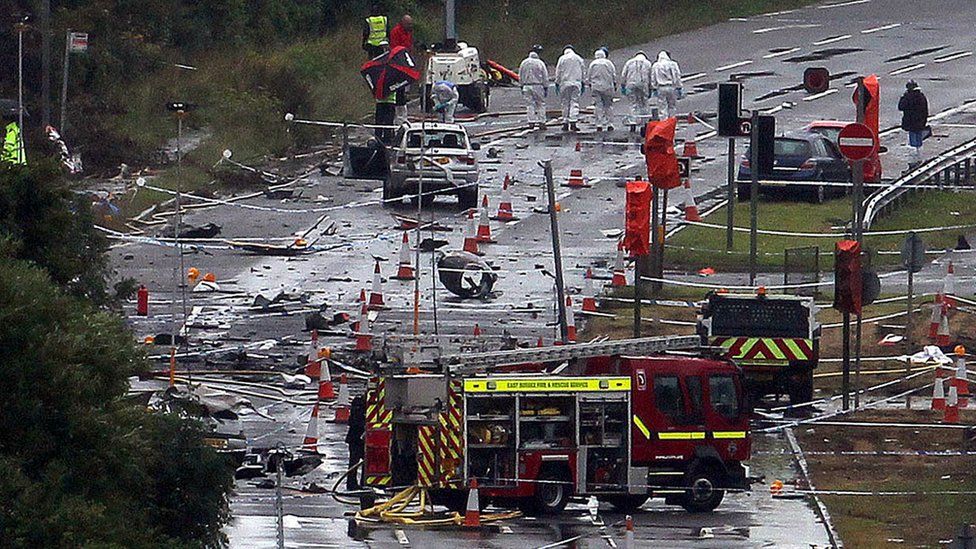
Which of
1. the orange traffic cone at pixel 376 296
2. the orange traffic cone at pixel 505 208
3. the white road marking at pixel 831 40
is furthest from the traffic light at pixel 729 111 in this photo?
the white road marking at pixel 831 40

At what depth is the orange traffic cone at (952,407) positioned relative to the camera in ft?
86.2

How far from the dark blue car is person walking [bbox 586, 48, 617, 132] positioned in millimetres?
4885

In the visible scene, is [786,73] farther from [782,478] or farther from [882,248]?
[782,478]

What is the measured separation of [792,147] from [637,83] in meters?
5.83

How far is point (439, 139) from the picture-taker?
39750 mm

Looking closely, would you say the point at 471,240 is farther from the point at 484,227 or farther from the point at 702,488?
the point at 702,488

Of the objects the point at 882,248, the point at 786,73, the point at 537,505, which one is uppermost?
the point at 786,73

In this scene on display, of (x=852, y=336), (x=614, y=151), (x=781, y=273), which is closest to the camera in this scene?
(x=852, y=336)

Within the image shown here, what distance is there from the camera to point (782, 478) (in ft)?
80.2

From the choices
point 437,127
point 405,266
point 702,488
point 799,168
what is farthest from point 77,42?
point 702,488

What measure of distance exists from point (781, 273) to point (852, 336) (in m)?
4.68

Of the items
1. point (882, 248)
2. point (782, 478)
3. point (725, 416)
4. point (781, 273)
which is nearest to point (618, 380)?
point (725, 416)

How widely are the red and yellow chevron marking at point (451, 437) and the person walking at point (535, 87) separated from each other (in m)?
25.1

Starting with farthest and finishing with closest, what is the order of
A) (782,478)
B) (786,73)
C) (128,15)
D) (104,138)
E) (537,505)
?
(786,73)
(128,15)
(104,138)
(782,478)
(537,505)
